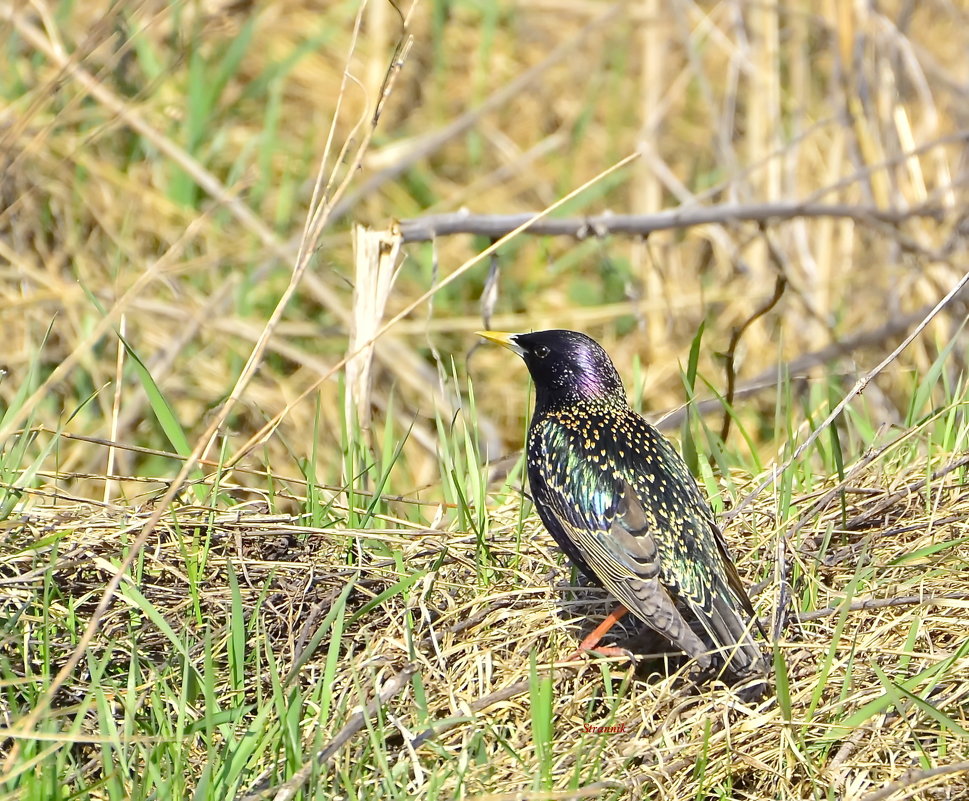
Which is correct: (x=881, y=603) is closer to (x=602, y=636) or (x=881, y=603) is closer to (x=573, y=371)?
(x=602, y=636)

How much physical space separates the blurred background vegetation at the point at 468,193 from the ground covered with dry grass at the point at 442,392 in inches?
1.2

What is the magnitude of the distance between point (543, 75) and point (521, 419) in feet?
7.86

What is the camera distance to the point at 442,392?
15.0 feet

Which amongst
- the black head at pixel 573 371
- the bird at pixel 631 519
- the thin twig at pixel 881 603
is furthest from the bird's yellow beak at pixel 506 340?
the thin twig at pixel 881 603

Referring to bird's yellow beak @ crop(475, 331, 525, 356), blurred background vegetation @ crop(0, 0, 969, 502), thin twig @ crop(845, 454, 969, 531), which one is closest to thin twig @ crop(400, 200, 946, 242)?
blurred background vegetation @ crop(0, 0, 969, 502)

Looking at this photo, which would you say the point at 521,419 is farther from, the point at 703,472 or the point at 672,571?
the point at 672,571

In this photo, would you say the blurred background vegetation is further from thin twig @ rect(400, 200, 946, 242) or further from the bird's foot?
the bird's foot

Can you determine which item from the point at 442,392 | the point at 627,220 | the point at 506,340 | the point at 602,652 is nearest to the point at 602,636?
the point at 602,652

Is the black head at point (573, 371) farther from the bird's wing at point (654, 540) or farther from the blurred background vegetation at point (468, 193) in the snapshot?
the blurred background vegetation at point (468, 193)

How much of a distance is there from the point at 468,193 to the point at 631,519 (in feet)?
13.9

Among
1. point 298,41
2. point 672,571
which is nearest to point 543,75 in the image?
point 298,41

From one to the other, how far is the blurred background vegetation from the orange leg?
2259mm

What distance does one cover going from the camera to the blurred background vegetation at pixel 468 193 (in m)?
6.12

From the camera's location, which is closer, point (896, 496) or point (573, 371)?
point (896, 496)
